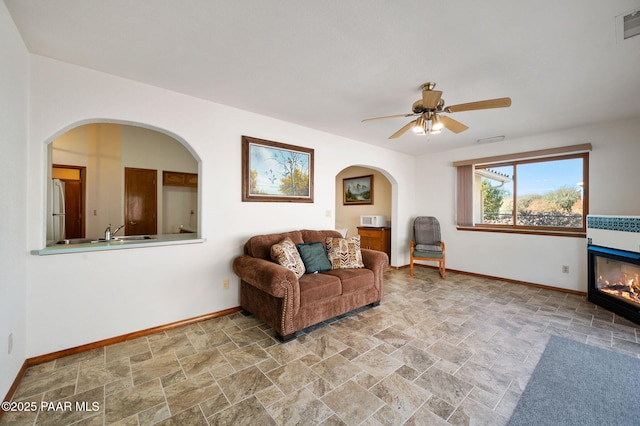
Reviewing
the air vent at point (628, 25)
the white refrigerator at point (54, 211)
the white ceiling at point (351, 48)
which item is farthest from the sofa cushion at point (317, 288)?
the air vent at point (628, 25)

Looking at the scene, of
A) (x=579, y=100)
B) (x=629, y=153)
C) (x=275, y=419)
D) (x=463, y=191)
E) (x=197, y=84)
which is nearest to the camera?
(x=275, y=419)

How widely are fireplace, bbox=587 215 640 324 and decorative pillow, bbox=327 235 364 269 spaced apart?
306 cm

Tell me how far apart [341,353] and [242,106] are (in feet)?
9.40

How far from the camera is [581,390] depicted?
1812 millimetres

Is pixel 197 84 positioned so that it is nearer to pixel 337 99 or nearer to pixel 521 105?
pixel 337 99

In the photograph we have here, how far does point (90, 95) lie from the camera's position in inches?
90.0

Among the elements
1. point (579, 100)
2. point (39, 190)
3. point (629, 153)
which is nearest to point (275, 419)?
point (39, 190)

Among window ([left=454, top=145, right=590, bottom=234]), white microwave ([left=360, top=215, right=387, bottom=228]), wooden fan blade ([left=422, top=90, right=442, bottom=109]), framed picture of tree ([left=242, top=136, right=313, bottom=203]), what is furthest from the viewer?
white microwave ([left=360, top=215, right=387, bottom=228])

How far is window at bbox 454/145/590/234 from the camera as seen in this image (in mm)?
3961

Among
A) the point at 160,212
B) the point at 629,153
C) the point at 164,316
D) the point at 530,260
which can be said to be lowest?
the point at 164,316

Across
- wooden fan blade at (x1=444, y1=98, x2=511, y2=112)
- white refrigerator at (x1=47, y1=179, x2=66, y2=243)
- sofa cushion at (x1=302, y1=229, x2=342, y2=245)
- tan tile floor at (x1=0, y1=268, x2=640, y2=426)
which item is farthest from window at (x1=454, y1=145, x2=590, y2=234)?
white refrigerator at (x1=47, y1=179, x2=66, y2=243)

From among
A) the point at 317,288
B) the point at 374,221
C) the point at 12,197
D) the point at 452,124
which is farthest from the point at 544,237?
the point at 12,197

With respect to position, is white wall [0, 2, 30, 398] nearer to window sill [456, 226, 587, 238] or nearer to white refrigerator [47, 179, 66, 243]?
white refrigerator [47, 179, 66, 243]

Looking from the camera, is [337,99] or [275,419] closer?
[275,419]
